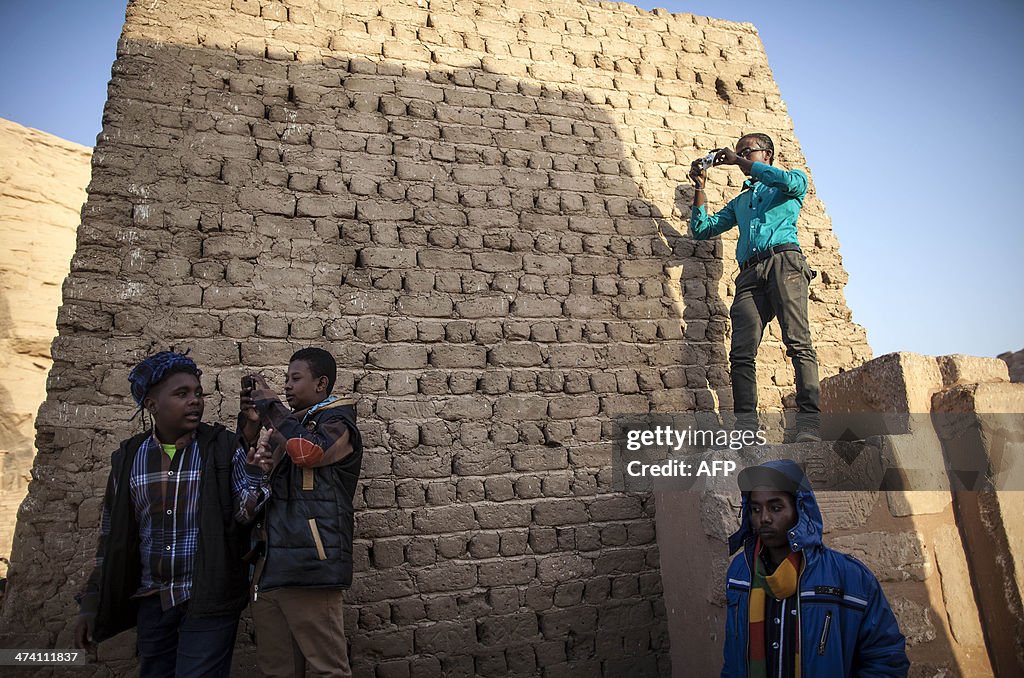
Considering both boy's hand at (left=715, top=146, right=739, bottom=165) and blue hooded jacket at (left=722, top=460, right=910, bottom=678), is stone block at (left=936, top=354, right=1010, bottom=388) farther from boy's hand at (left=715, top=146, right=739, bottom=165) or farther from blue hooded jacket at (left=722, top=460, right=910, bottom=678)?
blue hooded jacket at (left=722, top=460, right=910, bottom=678)

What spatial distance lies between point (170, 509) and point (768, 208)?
3.90 meters

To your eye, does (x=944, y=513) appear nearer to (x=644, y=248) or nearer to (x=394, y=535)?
(x=644, y=248)

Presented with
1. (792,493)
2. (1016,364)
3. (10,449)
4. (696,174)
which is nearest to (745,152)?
(696,174)

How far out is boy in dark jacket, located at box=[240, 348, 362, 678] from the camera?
8.09ft

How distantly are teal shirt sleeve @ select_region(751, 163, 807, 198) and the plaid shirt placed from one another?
3.45 meters

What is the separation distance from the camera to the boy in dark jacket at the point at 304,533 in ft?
8.09

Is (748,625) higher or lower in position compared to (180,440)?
lower

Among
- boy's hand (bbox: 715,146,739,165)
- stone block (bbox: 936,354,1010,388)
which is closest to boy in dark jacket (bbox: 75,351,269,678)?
boy's hand (bbox: 715,146,739,165)

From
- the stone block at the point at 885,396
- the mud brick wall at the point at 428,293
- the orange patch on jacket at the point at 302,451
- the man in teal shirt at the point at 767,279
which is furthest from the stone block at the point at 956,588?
the orange patch on jacket at the point at 302,451

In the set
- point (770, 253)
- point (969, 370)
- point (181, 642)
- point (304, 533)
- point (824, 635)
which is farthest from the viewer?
point (770, 253)

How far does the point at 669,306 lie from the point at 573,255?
830 mm

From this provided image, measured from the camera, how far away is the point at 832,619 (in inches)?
76.5

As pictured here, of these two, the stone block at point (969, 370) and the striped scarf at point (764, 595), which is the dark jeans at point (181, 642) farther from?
the stone block at point (969, 370)

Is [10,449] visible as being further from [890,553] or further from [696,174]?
[890,553]
